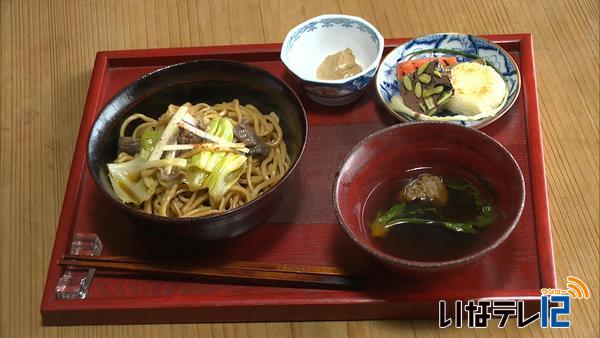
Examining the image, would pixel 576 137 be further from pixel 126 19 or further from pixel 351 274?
pixel 126 19

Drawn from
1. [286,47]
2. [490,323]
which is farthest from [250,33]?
[490,323]

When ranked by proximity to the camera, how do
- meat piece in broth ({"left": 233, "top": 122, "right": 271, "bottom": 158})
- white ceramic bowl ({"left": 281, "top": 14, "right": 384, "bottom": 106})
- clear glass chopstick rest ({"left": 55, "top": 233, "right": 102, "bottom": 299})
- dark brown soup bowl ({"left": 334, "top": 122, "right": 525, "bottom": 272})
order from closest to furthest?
dark brown soup bowl ({"left": 334, "top": 122, "right": 525, "bottom": 272}) < clear glass chopstick rest ({"left": 55, "top": 233, "right": 102, "bottom": 299}) < meat piece in broth ({"left": 233, "top": 122, "right": 271, "bottom": 158}) < white ceramic bowl ({"left": 281, "top": 14, "right": 384, "bottom": 106})

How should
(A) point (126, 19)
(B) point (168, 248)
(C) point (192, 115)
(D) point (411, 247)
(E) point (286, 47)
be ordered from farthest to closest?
(A) point (126, 19) < (E) point (286, 47) < (C) point (192, 115) < (B) point (168, 248) < (D) point (411, 247)

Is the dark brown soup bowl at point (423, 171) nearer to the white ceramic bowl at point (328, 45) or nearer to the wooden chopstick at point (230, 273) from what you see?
the wooden chopstick at point (230, 273)

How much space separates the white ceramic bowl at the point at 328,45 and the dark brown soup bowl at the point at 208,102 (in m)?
0.13

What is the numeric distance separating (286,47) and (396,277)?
0.83 metres

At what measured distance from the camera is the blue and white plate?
5.85 ft

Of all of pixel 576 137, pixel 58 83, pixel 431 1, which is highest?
pixel 431 1

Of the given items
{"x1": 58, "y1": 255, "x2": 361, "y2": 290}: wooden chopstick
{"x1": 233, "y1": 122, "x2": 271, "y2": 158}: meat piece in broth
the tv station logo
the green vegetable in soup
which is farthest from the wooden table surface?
{"x1": 233, "y1": 122, "x2": 271, "y2": 158}: meat piece in broth

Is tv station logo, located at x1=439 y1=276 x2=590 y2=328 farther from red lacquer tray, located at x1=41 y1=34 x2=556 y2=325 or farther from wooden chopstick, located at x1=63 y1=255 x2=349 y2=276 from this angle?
wooden chopstick, located at x1=63 y1=255 x2=349 y2=276

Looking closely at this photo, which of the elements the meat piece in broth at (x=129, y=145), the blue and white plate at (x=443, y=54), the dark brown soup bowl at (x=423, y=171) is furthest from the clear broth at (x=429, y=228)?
the meat piece in broth at (x=129, y=145)

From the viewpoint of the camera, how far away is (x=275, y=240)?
160cm

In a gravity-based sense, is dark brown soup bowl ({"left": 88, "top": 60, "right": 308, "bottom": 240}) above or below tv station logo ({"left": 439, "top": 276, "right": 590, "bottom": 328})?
above

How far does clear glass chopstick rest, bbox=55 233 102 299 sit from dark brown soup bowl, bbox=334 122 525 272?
70 centimetres
